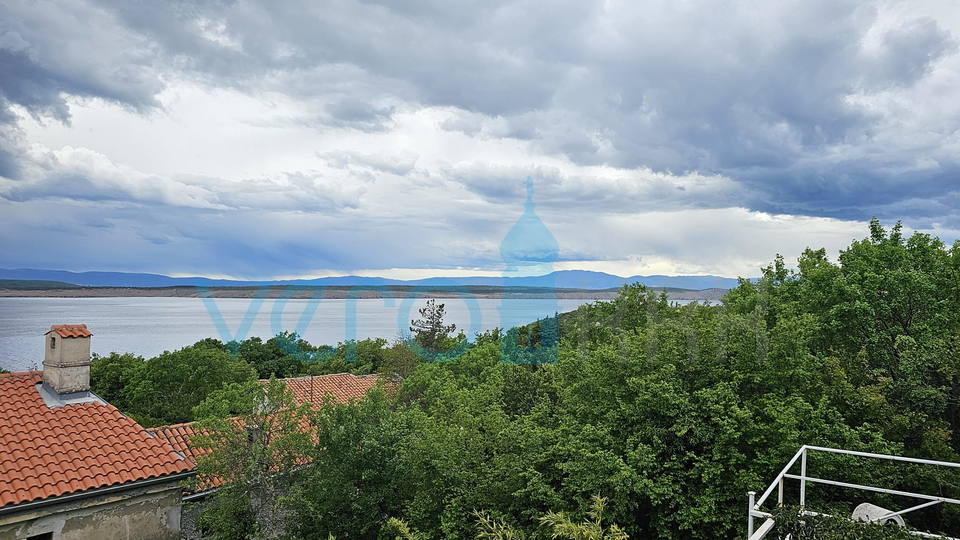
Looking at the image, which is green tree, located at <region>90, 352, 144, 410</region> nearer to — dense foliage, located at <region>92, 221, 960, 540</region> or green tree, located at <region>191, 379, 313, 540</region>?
green tree, located at <region>191, 379, 313, 540</region>

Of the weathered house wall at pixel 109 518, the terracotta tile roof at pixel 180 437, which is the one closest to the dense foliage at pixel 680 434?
the weathered house wall at pixel 109 518

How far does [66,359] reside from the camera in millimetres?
14102

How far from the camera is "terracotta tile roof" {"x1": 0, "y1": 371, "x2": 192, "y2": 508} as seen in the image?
1147cm

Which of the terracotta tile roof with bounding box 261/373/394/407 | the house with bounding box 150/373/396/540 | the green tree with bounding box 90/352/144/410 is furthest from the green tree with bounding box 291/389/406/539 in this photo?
the green tree with bounding box 90/352/144/410

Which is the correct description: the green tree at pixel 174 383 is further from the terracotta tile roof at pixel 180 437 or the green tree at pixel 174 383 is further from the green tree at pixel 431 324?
the green tree at pixel 431 324

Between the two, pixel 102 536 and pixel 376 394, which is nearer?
pixel 102 536

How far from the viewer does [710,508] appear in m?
12.4

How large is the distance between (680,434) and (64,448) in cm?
1381

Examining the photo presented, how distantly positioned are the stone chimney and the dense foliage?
5.36m

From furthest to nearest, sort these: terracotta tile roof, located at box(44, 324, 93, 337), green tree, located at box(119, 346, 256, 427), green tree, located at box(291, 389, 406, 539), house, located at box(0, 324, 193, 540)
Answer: green tree, located at box(119, 346, 256, 427) < green tree, located at box(291, 389, 406, 539) < terracotta tile roof, located at box(44, 324, 93, 337) < house, located at box(0, 324, 193, 540)

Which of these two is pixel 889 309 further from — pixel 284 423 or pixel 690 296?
pixel 284 423

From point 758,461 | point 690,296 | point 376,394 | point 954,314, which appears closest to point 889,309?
point 954,314

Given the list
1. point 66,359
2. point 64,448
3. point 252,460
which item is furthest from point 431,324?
point 64,448

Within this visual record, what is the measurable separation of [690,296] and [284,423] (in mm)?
23740
